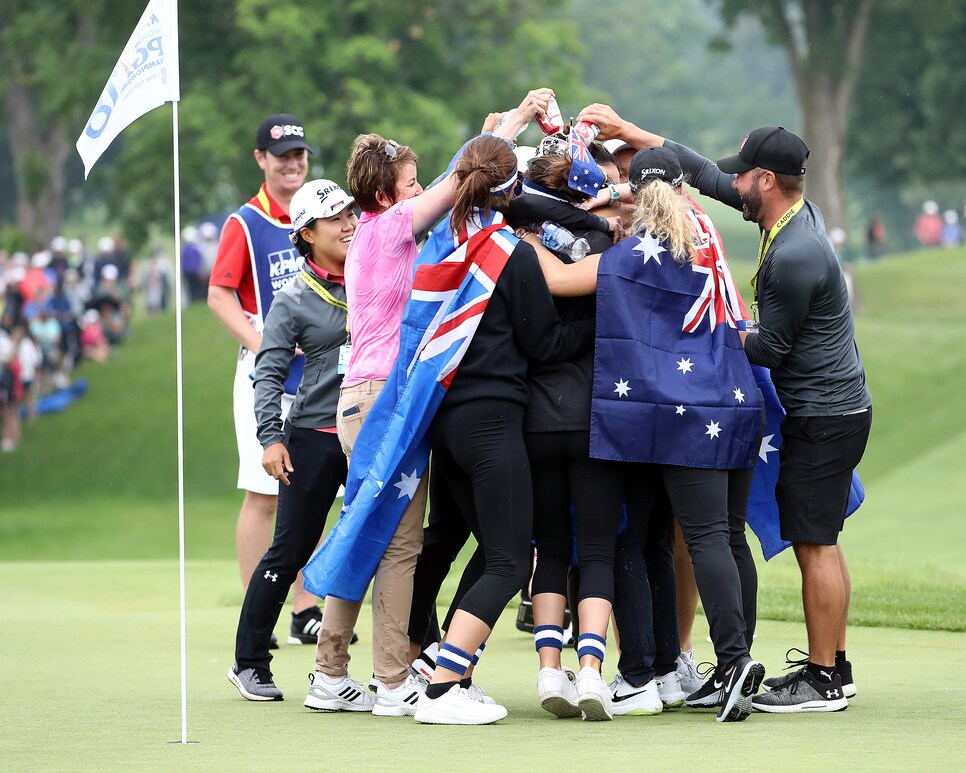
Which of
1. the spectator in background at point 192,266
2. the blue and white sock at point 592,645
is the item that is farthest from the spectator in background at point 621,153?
the spectator in background at point 192,266

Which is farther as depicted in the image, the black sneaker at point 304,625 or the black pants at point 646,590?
the black sneaker at point 304,625

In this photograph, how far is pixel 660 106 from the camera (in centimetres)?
7881

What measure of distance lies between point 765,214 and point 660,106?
74596 millimetres

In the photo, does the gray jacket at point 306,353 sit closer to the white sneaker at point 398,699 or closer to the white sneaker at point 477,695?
the white sneaker at point 398,699

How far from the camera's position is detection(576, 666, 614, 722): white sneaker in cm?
530

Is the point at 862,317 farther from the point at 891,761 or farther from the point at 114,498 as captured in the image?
the point at 891,761

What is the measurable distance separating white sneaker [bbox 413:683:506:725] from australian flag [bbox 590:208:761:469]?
92 cm

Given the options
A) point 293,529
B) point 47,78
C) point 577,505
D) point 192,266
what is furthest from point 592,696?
point 192,266

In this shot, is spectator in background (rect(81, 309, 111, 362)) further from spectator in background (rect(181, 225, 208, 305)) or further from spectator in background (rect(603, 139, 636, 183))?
spectator in background (rect(603, 139, 636, 183))

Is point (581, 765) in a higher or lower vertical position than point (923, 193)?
lower

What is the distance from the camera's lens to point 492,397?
5395 mm

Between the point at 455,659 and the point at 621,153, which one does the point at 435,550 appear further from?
the point at 621,153

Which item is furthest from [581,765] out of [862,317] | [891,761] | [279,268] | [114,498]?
[862,317]

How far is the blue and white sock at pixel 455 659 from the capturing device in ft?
17.6
